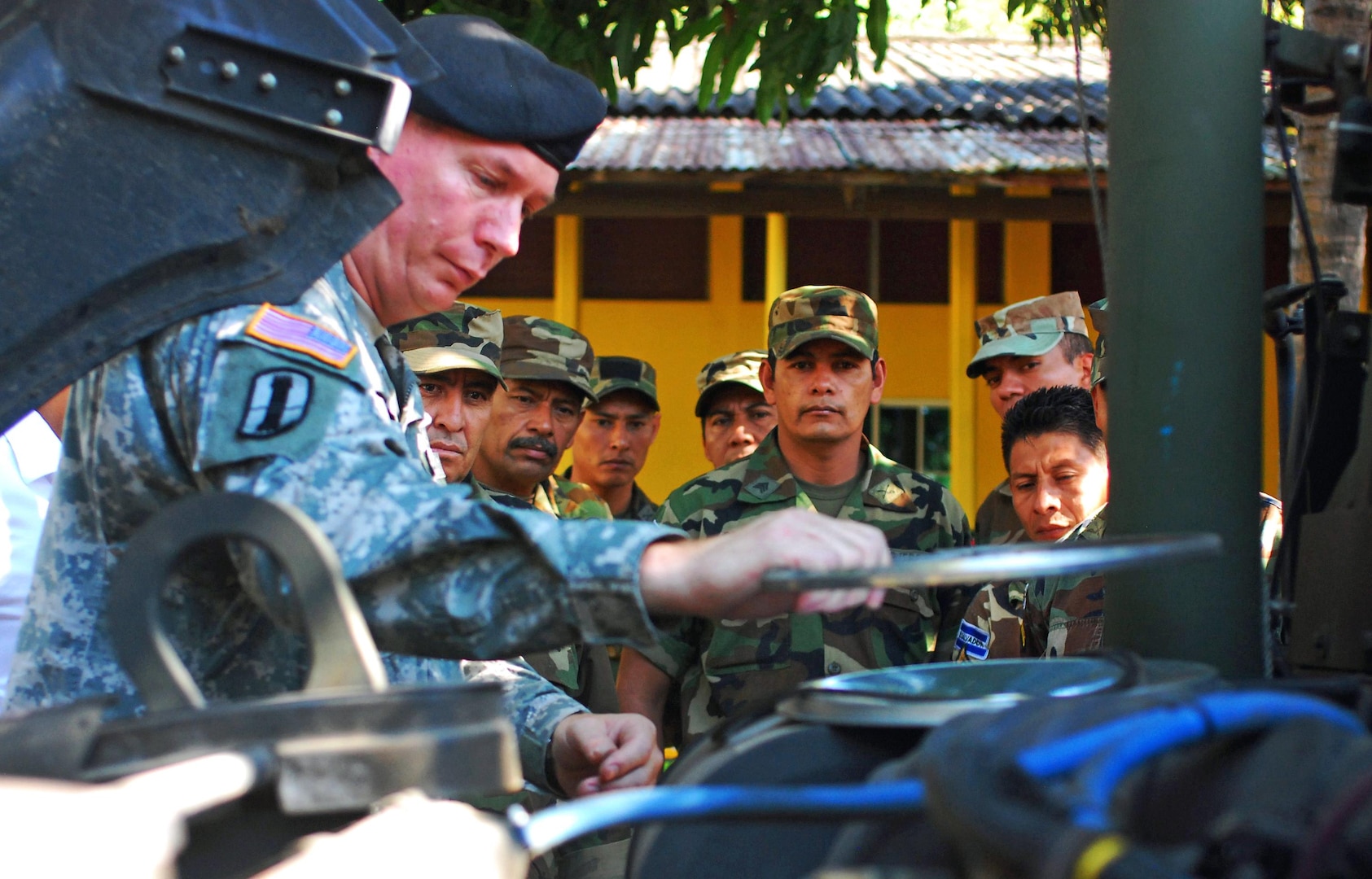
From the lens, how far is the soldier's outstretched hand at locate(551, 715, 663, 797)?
189 centimetres

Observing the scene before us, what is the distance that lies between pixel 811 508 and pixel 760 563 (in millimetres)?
2955

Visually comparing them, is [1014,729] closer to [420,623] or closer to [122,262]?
[420,623]

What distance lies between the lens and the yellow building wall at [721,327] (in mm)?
10938

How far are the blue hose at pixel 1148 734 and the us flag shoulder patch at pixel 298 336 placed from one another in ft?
2.90

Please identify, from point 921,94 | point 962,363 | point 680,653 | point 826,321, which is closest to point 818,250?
point 921,94

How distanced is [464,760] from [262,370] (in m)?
0.63

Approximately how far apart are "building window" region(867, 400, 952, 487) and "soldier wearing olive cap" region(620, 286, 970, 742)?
255 inches

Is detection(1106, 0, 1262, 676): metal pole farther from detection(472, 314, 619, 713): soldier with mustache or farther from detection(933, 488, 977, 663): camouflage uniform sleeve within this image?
detection(472, 314, 619, 713): soldier with mustache

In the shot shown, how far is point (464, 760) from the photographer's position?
999 millimetres

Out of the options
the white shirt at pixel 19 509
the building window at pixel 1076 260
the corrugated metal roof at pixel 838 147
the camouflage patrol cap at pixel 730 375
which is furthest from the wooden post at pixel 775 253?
the white shirt at pixel 19 509

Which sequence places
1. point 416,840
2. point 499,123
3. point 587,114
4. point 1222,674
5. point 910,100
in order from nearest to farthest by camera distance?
point 416,840 < point 1222,674 < point 499,123 < point 587,114 < point 910,100

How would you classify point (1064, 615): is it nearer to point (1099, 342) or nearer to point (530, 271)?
point (1099, 342)

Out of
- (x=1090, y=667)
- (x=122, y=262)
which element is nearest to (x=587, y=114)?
(x=122, y=262)

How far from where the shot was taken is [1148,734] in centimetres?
97
